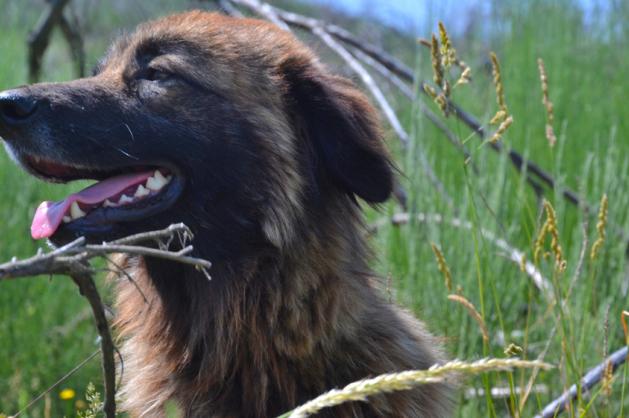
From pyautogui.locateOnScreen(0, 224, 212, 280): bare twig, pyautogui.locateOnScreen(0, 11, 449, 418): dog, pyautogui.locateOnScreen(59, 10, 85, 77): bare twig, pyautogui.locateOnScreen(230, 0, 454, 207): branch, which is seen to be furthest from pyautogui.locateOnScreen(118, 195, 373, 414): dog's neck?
pyautogui.locateOnScreen(59, 10, 85, 77): bare twig

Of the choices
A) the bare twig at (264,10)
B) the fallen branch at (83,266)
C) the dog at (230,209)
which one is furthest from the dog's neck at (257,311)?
the bare twig at (264,10)

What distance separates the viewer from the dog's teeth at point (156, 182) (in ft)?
9.88

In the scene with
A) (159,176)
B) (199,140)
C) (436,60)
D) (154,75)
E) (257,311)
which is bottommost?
(257,311)

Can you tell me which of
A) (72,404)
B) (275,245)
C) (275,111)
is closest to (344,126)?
(275,111)

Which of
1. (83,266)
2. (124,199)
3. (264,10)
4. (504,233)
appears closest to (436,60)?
(504,233)

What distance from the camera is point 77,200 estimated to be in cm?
291

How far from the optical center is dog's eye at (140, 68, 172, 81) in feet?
10.3

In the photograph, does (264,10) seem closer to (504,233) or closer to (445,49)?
(504,233)

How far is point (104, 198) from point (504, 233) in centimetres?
140

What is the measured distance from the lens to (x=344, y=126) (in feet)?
10.3

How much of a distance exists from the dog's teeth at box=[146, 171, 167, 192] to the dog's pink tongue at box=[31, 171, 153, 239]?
0.02m

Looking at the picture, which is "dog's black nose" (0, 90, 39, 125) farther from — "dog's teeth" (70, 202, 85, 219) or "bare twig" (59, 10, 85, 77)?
"bare twig" (59, 10, 85, 77)

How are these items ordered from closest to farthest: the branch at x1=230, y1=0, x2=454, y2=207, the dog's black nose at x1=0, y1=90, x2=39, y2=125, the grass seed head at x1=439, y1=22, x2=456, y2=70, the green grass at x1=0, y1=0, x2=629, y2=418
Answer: the grass seed head at x1=439, y1=22, x2=456, y2=70 < the dog's black nose at x1=0, y1=90, x2=39, y2=125 < the green grass at x1=0, y1=0, x2=629, y2=418 < the branch at x1=230, y1=0, x2=454, y2=207

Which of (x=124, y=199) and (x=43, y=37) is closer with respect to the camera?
(x=124, y=199)
